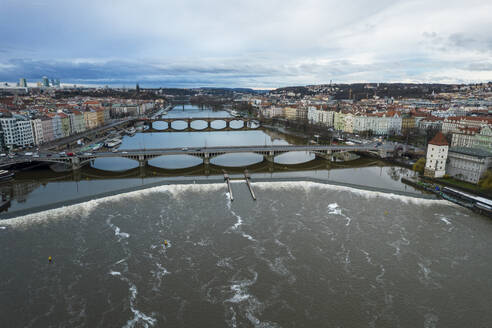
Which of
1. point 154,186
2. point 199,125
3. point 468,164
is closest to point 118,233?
point 154,186

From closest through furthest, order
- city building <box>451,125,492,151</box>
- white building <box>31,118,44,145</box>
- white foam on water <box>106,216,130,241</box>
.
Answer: white foam on water <box>106,216,130,241</box> < city building <box>451,125,492,151</box> < white building <box>31,118,44,145</box>

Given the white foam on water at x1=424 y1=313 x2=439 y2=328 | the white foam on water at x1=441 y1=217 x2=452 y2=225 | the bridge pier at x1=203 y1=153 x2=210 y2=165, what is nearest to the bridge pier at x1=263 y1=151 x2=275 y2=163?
the bridge pier at x1=203 y1=153 x2=210 y2=165

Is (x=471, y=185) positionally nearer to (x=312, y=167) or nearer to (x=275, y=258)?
(x=312, y=167)

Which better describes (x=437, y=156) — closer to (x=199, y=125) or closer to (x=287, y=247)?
(x=287, y=247)

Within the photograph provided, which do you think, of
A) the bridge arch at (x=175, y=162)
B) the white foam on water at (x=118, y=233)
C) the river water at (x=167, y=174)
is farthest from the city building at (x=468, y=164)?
the white foam on water at (x=118, y=233)

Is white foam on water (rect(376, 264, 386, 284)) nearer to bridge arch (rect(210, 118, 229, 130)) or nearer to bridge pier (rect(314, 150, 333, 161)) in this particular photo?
bridge pier (rect(314, 150, 333, 161))

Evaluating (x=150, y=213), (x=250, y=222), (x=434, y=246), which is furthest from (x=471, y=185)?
(x=150, y=213)

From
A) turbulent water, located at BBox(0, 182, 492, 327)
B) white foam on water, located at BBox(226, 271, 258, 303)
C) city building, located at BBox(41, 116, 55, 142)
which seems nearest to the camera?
turbulent water, located at BBox(0, 182, 492, 327)
